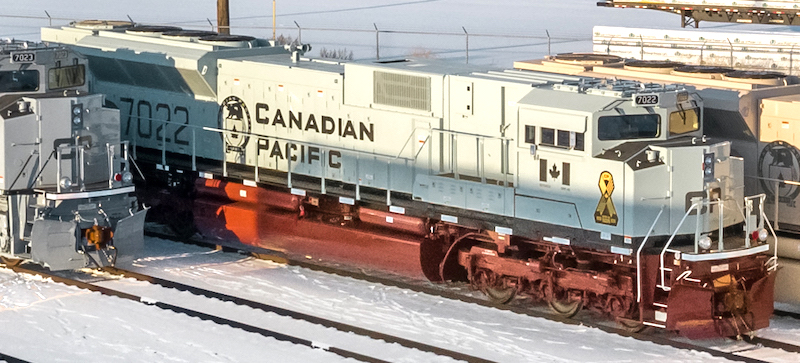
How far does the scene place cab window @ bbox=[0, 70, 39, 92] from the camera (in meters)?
16.9

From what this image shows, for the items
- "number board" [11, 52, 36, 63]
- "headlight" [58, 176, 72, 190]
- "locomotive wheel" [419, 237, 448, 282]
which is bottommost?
"locomotive wheel" [419, 237, 448, 282]

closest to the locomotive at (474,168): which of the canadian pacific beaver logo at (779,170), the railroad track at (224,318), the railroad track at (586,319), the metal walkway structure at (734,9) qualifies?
the railroad track at (586,319)

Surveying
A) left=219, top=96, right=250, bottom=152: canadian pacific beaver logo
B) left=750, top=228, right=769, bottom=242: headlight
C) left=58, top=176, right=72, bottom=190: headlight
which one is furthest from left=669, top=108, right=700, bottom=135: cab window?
Result: left=58, top=176, right=72, bottom=190: headlight

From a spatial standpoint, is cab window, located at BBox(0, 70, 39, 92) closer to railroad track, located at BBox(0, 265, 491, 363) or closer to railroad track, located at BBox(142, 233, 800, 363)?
railroad track, located at BBox(0, 265, 491, 363)

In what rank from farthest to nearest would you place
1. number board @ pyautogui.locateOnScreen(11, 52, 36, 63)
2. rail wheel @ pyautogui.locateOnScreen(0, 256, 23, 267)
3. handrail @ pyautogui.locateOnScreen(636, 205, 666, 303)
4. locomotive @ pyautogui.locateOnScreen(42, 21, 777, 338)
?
rail wheel @ pyautogui.locateOnScreen(0, 256, 23, 267) → number board @ pyautogui.locateOnScreen(11, 52, 36, 63) → locomotive @ pyautogui.locateOnScreen(42, 21, 777, 338) → handrail @ pyautogui.locateOnScreen(636, 205, 666, 303)

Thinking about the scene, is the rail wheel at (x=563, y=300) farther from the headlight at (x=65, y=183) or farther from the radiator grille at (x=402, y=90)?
the headlight at (x=65, y=183)

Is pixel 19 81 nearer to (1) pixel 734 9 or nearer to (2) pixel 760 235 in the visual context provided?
(2) pixel 760 235

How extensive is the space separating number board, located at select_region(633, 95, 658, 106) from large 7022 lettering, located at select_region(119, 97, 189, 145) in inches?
321

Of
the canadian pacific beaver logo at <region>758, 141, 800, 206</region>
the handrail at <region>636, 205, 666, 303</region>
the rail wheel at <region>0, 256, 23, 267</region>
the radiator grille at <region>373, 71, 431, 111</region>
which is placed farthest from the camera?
the rail wheel at <region>0, 256, 23, 267</region>

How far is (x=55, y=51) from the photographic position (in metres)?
17.2

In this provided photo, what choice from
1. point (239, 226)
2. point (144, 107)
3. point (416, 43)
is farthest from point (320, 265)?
point (416, 43)

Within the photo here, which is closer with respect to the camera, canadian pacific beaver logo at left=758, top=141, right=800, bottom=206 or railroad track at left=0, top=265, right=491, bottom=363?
railroad track at left=0, top=265, right=491, bottom=363

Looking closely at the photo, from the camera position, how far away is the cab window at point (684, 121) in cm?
1459

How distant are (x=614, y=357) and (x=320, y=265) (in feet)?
19.6
